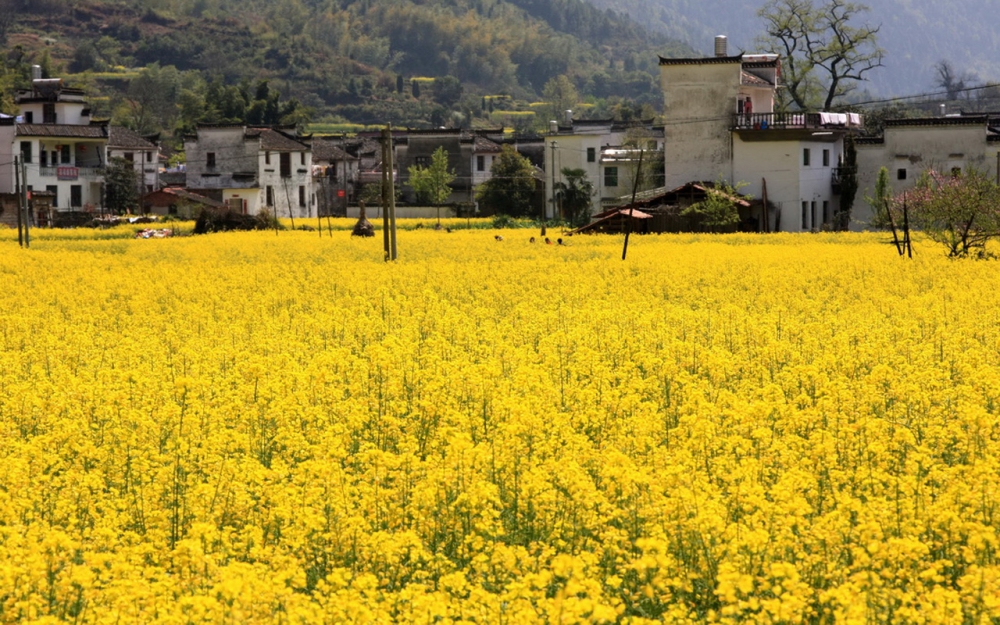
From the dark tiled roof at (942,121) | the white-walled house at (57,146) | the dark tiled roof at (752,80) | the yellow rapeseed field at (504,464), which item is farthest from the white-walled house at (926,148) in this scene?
the yellow rapeseed field at (504,464)

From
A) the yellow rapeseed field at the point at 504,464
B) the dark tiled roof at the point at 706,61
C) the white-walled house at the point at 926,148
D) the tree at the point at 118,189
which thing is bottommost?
the yellow rapeseed field at the point at 504,464

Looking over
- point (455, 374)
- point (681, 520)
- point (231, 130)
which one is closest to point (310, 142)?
point (231, 130)

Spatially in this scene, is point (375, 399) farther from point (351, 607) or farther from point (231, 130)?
point (231, 130)

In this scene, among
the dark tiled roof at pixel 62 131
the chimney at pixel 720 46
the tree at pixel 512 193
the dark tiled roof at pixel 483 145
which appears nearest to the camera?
the chimney at pixel 720 46

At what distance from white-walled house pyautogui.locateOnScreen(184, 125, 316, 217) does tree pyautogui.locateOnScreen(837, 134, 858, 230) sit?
104 ft

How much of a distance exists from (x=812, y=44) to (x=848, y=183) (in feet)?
75.4

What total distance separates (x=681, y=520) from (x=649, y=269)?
23580 mm

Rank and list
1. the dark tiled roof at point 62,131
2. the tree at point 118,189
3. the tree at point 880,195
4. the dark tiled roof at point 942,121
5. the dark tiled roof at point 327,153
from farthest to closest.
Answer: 1. the dark tiled roof at point 327,153
2. the tree at point 118,189
3. the dark tiled roof at point 62,131
4. the dark tiled roof at point 942,121
5. the tree at point 880,195

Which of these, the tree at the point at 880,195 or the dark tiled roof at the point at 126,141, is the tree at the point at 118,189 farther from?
the tree at the point at 880,195

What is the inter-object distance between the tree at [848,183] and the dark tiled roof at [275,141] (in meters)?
33.6

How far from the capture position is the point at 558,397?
13.9m

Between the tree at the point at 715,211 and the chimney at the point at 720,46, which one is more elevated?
the chimney at the point at 720,46

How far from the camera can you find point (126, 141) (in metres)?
85.4

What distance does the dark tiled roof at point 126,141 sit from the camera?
275ft
